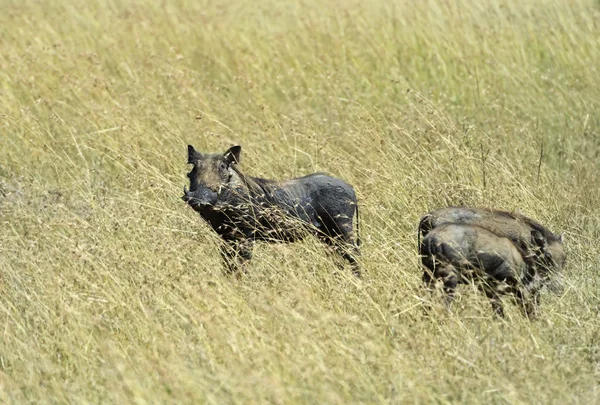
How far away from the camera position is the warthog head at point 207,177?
A: 5.62 meters

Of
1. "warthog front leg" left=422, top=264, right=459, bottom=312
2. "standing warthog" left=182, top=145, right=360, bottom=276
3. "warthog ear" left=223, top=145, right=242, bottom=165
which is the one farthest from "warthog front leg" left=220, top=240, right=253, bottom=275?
"warthog front leg" left=422, top=264, right=459, bottom=312

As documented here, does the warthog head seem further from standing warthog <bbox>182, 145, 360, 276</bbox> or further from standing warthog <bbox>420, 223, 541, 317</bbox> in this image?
standing warthog <bbox>420, 223, 541, 317</bbox>

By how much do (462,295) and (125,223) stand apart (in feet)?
6.70

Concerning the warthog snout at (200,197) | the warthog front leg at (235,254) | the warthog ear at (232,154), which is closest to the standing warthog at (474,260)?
the warthog front leg at (235,254)

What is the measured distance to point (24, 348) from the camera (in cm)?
453

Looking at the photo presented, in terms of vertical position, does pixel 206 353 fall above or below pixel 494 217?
above

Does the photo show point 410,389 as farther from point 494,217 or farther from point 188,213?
point 188,213

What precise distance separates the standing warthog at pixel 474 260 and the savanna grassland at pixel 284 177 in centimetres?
12

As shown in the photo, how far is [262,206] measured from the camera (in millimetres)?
5945

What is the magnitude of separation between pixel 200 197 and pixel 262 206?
0.44 metres

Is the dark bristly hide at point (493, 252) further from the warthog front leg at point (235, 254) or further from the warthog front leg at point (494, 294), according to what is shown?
the warthog front leg at point (235, 254)

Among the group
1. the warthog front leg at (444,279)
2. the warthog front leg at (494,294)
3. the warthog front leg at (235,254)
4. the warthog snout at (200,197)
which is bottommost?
the warthog front leg at (494,294)

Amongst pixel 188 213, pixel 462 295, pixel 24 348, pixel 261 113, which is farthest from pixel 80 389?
pixel 261 113

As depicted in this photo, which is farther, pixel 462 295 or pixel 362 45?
pixel 362 45
